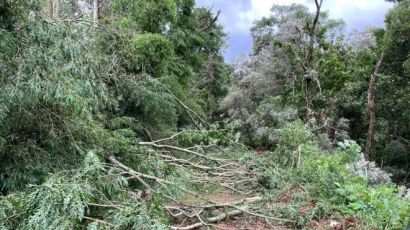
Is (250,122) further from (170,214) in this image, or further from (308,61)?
(170,214)

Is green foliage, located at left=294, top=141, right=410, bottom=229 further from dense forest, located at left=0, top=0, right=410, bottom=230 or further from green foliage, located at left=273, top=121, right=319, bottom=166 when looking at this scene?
green foliage, located at left=273, top=121, right=319, bottom=166

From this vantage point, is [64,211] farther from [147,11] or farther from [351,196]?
[147,11]

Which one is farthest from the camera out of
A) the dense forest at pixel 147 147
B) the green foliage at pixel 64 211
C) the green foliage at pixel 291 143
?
the green foliage at pixel 291 143

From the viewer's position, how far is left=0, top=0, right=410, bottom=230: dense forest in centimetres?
345

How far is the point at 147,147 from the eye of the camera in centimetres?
576

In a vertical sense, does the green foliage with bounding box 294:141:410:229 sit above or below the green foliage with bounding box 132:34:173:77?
below

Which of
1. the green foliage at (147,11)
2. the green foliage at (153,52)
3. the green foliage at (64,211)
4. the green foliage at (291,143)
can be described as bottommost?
the green foliage at (64,211)

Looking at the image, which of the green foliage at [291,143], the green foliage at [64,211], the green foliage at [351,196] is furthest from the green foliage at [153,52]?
Answer: the green foliage at [64,211]

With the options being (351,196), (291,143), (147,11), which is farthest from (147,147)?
(147,11)

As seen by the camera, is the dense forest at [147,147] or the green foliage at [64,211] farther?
the dense forest at [147,147]

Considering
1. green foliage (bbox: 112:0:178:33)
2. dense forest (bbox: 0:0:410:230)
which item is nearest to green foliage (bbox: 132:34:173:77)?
dense forest (bbox: 0:0:410:230)

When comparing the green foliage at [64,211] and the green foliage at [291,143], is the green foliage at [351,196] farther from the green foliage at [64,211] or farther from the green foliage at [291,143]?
the green foliage at [64,211]

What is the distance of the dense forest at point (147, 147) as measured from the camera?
3446 millimetres

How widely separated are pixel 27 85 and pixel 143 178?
174cm
